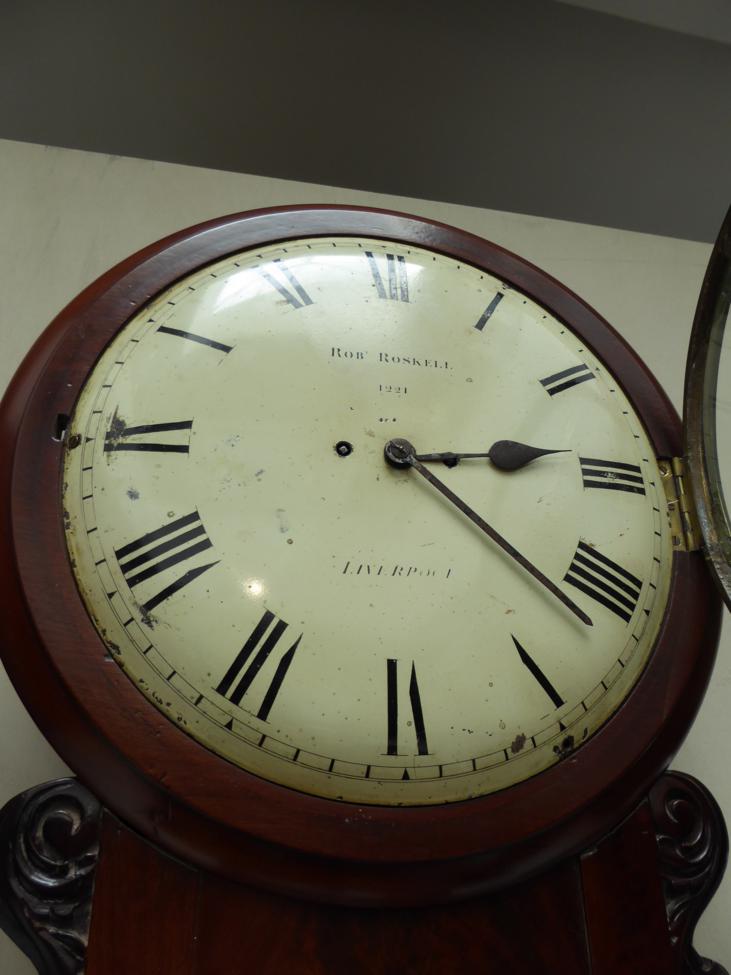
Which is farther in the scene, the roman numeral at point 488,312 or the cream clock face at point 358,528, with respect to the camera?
the roman numeral at point 488,312

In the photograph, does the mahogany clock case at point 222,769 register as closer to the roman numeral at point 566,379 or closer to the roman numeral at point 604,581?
the roman numeral at point 604,581

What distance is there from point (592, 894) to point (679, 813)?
11 cm

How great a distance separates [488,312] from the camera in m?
0.74

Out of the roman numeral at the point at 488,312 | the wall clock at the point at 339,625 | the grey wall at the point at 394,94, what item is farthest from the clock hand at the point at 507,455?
the grey wall at the point at 394,94

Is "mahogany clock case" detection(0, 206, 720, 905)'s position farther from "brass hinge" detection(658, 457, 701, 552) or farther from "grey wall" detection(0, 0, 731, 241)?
"grey wall" detection(0, 0, 731, 241)

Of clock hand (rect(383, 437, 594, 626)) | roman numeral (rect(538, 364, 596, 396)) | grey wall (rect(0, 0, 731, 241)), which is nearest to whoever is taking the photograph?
clock hand (rect(383, 437, 594, 626))

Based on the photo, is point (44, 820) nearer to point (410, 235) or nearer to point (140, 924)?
point (140, 924)

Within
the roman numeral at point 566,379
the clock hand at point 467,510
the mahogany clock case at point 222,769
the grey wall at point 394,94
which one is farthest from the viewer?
the grey wall at point 394,94

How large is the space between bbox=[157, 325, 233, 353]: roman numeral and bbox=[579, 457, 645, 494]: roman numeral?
313mm

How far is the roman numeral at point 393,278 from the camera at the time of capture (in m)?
0.72

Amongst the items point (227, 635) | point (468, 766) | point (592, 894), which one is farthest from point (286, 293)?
point (592, 894)

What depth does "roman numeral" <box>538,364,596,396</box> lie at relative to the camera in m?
0.72

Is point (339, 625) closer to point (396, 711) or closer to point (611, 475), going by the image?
point (396, 711)

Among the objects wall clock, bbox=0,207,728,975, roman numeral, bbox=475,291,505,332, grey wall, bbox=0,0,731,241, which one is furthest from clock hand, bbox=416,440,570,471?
grey wall, bbox=0,0,731,241
